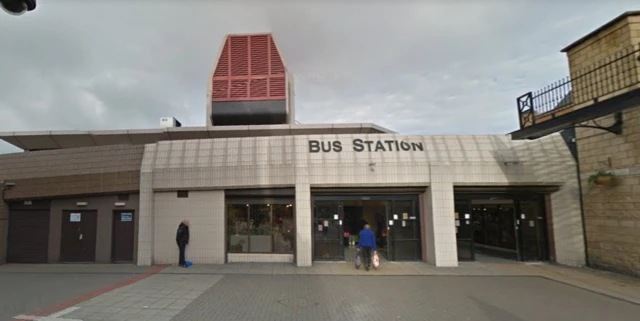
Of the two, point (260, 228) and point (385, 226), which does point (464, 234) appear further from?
point (260, 228)

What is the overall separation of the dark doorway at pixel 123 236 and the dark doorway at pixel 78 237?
32.4 inches

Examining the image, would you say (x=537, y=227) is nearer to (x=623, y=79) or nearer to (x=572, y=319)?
(x=623, y=79)

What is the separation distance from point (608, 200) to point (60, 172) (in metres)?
19.7

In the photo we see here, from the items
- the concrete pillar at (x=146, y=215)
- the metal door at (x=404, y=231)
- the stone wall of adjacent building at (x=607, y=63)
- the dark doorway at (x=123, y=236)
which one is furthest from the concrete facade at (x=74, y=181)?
the stone wall of adjacent building at (x=607, y=63)

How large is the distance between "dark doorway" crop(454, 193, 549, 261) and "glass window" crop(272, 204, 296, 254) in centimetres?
623

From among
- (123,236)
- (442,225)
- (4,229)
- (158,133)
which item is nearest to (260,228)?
(123,236)

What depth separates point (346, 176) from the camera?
1151 cm

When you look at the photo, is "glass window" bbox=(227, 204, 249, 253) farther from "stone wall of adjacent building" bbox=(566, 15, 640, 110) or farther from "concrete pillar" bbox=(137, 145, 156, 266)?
"stone wall of adjacent building" bbox=(566, 15, 640, 110)

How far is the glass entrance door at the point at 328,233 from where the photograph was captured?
1195 cm

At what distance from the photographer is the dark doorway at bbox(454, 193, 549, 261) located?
11.9 metres

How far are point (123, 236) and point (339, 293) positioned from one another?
9198mm

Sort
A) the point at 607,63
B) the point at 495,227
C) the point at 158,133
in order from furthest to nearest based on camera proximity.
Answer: the point at 158,133
the point at 495,227
the point at 607,63

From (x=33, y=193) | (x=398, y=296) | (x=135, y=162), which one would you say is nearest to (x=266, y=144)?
(x=135, y=162)

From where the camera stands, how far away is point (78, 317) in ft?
20.3
